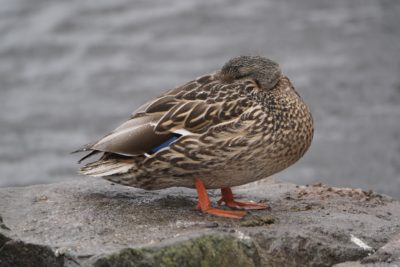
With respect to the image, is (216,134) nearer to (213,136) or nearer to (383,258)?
(213,136)

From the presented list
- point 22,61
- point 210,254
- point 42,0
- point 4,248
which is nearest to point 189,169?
point 210,254

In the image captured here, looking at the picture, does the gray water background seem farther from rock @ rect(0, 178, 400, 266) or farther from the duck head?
the duck head

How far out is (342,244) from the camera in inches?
210

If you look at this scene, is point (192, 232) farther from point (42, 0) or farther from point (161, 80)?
point (42, 0)

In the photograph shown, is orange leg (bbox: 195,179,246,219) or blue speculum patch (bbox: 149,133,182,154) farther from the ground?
blue speculum patch (bbox: 149,133,182,154)

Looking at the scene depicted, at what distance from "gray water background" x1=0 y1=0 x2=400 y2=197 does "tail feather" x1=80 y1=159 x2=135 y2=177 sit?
14.1 feet

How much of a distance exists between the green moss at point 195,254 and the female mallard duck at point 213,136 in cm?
57

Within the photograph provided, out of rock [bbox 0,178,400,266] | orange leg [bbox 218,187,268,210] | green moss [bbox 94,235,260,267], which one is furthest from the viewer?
orange leg [bbox 218,187,268,210]

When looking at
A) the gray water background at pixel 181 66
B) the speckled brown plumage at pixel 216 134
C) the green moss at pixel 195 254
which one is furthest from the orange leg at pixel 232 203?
the gray water background at pixel 181 66

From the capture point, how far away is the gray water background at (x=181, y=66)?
33.9 ft

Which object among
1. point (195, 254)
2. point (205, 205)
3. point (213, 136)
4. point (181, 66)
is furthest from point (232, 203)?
point (181, 66)

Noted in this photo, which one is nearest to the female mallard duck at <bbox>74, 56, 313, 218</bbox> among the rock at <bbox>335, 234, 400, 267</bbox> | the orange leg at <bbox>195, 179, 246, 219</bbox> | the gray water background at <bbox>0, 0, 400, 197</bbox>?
the orange leg at <bbox>195, 179, 246, 219</bbox>

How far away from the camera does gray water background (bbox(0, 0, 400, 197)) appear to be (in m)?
10.3

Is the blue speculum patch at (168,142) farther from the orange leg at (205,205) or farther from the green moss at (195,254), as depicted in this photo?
the green moss at (195,254)
